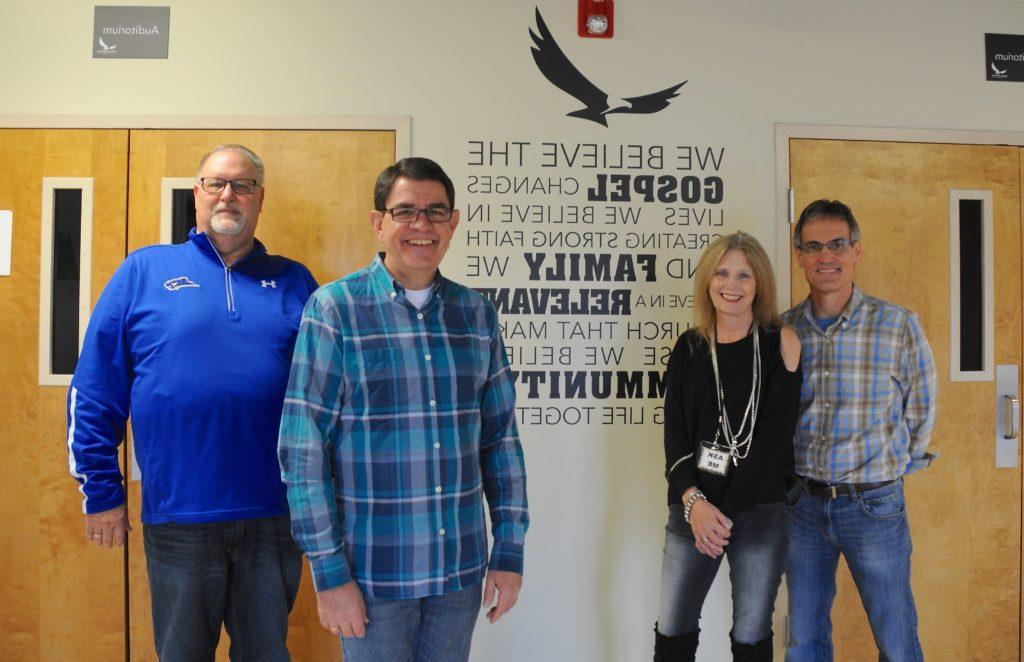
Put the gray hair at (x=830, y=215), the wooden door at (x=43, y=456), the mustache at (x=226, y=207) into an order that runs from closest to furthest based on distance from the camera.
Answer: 1. the mustache at (x=226, y=207)
2. the gray hair at (x=830, y=215)
3. the wooden door at (x=43, y=456)

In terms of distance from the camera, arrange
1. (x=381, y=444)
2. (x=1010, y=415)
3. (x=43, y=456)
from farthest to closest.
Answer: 1. (x=1010, y=415)
2. (x=43, y=456)
3. (x=381, y=444)

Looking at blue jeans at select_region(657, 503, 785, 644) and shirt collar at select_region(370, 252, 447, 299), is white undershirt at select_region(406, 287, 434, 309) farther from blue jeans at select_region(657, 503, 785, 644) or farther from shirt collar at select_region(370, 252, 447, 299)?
blue jeans at select_region(657, 503, 785, 644)

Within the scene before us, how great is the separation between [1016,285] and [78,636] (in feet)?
13.0

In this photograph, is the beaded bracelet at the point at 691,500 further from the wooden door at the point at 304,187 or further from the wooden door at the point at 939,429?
the wooden door at the point at 304,187

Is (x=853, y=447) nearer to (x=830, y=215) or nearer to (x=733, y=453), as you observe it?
(x=733, y=453)

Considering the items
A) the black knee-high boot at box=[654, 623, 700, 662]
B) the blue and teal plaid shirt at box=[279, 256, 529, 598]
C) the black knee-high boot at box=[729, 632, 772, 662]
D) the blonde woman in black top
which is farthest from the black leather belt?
the blue and teal plaid shirt at box=[279, 256, 529, 598]

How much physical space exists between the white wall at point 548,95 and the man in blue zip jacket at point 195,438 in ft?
3.14

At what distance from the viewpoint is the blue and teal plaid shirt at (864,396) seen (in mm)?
1991

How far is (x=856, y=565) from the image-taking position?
200cm

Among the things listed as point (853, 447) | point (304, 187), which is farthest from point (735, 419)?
point (304, 187)

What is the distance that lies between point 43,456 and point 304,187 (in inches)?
56.1

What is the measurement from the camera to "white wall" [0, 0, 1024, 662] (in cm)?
249

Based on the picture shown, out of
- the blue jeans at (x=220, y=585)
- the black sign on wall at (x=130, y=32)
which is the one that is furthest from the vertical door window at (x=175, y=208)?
the blue jeans at (x=220, y=585)

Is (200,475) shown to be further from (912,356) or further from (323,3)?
(912,356)
